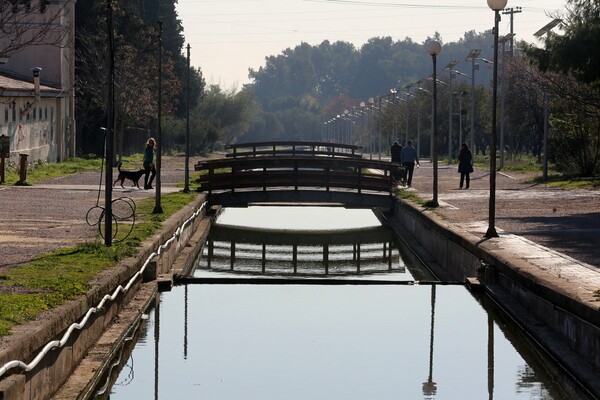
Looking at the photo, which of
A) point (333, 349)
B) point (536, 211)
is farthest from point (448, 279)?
point (333, 349)

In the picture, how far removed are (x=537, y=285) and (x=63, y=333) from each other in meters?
6.21

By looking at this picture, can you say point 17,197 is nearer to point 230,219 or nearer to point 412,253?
point 230,219

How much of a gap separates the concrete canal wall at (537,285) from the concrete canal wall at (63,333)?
4713mm

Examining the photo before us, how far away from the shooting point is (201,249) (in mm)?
28859

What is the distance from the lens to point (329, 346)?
15.3m

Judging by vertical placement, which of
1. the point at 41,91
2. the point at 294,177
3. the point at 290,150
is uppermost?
the point at 41,91

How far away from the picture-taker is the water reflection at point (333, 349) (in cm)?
1286

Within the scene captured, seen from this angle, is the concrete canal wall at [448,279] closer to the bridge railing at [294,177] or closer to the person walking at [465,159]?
the bridge railing at [294,177]

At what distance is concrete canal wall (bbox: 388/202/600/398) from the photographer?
13.4 meters

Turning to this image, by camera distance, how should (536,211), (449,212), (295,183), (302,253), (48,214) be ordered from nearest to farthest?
(48,214) < (302,253) < (449,212) < (536,211) < (295,183)

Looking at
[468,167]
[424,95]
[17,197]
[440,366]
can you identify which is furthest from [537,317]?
[424,95]

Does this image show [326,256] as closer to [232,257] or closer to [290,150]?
[232,257]

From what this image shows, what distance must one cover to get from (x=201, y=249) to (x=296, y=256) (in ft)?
6.58

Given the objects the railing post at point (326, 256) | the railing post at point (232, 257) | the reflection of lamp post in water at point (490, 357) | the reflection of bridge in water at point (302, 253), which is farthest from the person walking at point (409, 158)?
the reflection of lamp post in water at point (490, 357)
